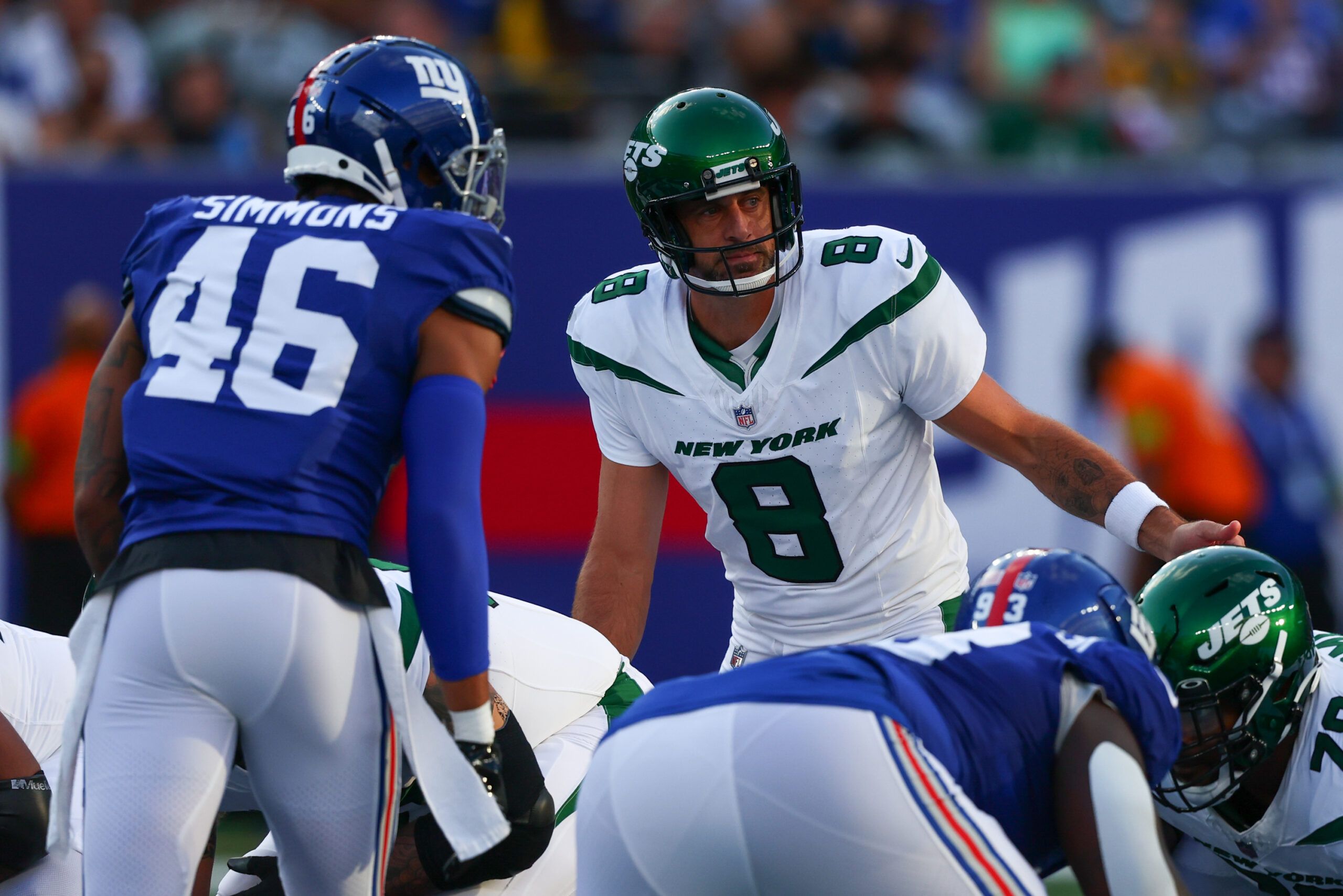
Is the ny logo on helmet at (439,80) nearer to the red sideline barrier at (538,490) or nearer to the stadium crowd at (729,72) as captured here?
the red sideline barrier at (538,490)

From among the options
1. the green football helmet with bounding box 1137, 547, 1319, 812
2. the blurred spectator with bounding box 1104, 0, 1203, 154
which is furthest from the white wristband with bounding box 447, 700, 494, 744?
the blurred spectator with bounding box 1104, 0, 1203, 154

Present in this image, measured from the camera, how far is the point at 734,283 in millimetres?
3158

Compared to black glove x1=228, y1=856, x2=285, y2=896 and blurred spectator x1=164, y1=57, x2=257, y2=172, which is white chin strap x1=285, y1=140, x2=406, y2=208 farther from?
blurred spectator x1=164, y1=57, x2=257, y2=172

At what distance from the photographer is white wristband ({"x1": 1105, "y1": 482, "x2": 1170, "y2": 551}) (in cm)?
312

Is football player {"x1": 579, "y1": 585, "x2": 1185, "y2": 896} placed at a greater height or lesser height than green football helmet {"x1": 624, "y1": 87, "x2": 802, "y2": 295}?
lesser

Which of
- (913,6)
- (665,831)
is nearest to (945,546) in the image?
(665,831)

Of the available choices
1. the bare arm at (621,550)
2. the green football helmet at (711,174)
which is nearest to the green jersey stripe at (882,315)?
the green football helmet at (711,174)

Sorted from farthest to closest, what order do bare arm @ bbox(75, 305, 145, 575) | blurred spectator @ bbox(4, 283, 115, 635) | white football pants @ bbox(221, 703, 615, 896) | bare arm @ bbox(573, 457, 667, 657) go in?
blurred spectator @ bbox(4, 283, 115, 635)
bare arm @ bbox(573, 457, 667, 657)
white football pants @ bbox(221, 703, 615, 896)
bare arm @ bbox(75, 305, 145, 575)

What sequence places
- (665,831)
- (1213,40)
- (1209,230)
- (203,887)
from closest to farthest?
(665,831) → (203,887) → (1209,230) → (1213,40)

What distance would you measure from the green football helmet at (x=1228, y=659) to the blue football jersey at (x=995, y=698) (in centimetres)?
47

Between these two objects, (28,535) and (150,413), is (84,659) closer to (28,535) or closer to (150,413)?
(150,413)

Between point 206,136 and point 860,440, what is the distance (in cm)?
553

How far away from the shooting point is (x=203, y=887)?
291 cm

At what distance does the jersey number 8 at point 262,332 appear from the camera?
7.86 feet
